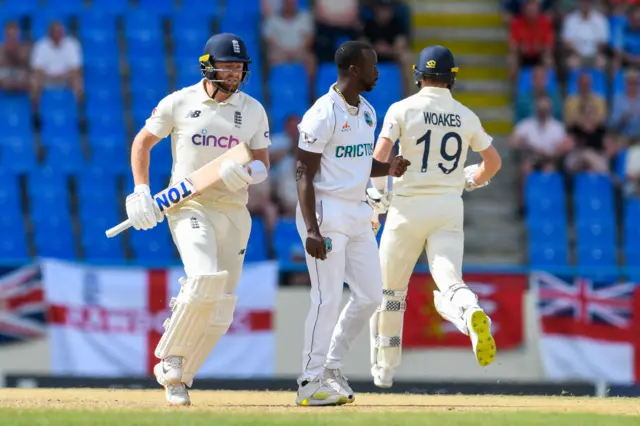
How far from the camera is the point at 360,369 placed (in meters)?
12.3

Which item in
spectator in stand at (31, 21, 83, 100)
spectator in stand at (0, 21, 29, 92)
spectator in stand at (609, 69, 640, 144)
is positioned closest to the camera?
spectator in stand at (609, 69, 640, 144)

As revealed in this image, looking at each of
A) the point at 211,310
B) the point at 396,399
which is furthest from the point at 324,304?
the point at 396,399

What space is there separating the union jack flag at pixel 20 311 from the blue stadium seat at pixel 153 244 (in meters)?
2.04

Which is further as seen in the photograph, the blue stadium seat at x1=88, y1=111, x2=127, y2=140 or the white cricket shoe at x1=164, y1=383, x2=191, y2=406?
the blue stadium seat at x1=88, y1=111, x2=127, y2=140

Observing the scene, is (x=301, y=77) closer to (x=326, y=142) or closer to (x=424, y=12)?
(x=424, y=12)

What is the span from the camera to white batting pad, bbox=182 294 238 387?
845cm

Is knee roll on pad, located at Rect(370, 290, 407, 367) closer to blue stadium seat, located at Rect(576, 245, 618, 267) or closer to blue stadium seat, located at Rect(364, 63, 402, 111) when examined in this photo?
blue stadium seat, located at Rect(576, 245, 618, 267)

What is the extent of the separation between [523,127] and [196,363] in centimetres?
751

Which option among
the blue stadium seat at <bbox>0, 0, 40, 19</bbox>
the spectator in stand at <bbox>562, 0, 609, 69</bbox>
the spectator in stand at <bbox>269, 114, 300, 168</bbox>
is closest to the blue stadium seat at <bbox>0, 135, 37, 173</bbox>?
the blue stadium seat at <bbox>0, 0, 40, 19</bbox>

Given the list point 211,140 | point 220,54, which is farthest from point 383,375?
point 220,54

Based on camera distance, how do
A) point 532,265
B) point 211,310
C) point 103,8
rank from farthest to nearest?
point 103,8
point 532,265
point 211,310

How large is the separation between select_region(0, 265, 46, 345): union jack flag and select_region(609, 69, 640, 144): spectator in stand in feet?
22.0

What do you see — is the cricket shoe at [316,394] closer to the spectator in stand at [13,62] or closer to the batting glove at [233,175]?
the batting glove at [233,175]

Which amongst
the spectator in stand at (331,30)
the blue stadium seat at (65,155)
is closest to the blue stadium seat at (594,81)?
the spectator in stand at (331,30)
